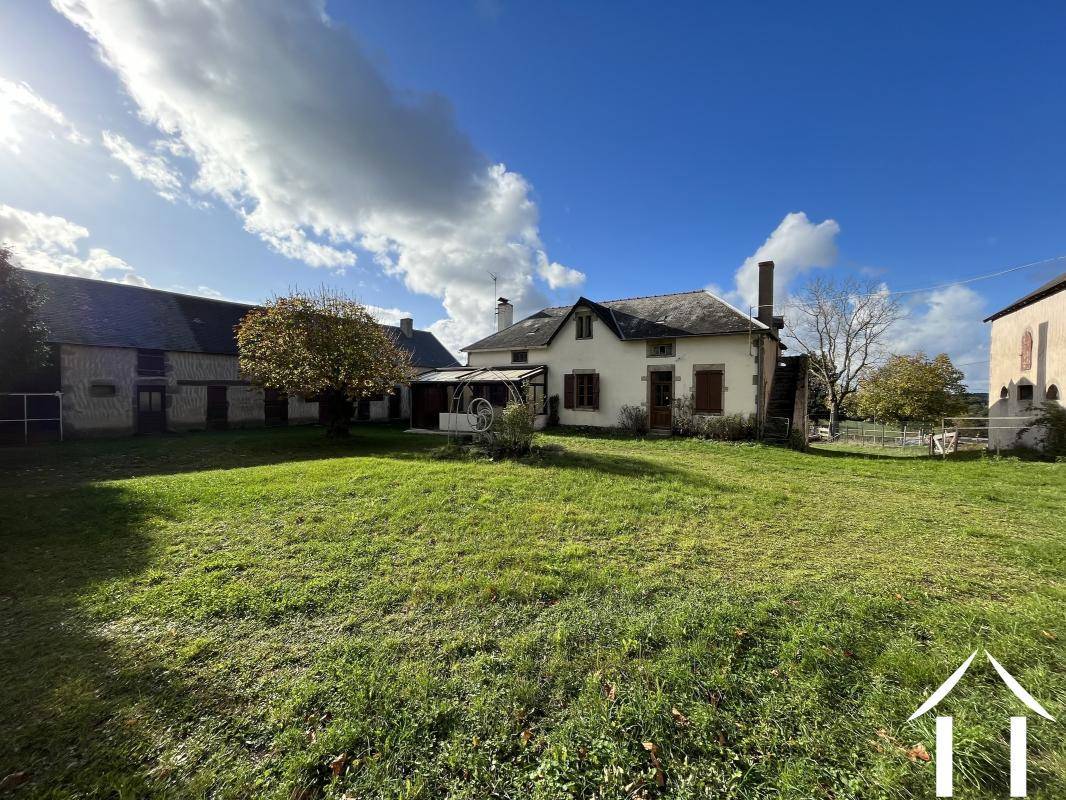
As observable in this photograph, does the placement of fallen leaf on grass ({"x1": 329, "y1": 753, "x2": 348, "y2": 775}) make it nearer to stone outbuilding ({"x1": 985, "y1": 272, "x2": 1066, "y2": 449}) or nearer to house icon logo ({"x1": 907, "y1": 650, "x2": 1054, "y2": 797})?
house icon logo ({"x1": 907, "y1": 650, "x2": 1054, "y2": 797})

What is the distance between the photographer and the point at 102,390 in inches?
622

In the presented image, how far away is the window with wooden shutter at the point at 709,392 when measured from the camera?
14.5m

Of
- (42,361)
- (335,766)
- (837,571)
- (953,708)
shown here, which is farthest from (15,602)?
(42,361)

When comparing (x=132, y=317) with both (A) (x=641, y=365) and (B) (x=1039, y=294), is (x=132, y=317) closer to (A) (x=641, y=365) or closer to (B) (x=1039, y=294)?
(A) (x=641, y=365)

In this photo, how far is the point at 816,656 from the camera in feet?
9.14

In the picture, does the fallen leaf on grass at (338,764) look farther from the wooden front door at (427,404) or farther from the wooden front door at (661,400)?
the wooden front door at (427,404)

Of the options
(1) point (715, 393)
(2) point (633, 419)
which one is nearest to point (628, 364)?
(2) point (633, 419)

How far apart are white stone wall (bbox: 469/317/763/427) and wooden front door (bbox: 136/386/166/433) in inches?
587

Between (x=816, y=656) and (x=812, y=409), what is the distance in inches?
1500

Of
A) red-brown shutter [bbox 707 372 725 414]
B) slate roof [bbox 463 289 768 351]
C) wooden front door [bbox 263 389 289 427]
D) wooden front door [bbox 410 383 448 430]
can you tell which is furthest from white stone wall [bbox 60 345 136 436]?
red-brown shutter [bbox 707 372 725 414]

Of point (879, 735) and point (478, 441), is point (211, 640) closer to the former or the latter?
point (879, 735)

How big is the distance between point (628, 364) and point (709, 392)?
3.32 metres

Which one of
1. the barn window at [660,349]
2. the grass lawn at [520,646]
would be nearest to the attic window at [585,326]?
the barn window at [660,349]

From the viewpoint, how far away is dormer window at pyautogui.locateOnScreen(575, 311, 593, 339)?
17.3 metres
